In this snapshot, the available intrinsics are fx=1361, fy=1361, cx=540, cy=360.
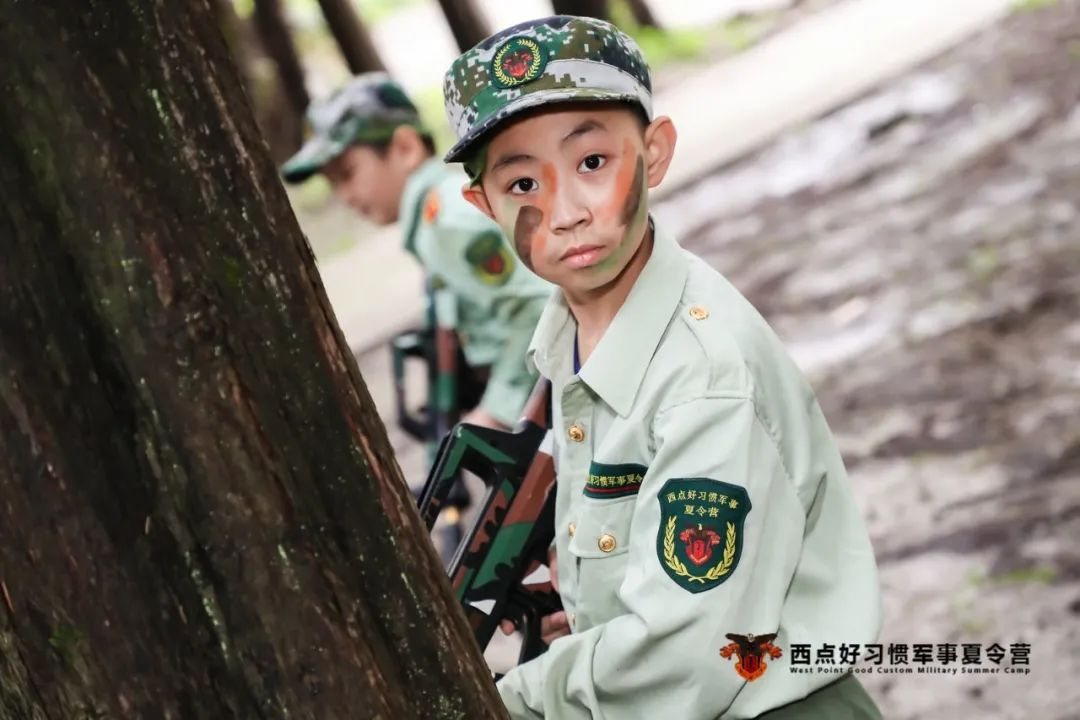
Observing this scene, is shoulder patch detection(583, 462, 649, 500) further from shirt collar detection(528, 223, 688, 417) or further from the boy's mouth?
the boy's mouth

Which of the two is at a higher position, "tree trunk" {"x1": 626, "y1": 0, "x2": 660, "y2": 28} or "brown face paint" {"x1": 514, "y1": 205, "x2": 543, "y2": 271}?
"tree trunk" {"x1": 626, "y1": 0, "x2": 660, "y2": 28}

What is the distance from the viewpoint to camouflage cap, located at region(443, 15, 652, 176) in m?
1.56

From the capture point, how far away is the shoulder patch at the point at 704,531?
1473mm

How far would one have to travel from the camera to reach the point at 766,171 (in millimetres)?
7918

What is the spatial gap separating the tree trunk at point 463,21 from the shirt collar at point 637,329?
8504 millimetres

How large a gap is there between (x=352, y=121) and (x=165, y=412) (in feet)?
8.50

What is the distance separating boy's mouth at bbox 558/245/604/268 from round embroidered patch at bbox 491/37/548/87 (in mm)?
207

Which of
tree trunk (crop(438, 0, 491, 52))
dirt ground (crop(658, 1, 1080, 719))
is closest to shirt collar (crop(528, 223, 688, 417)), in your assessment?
dirt ground (crop(658, 1, 1080, 719))

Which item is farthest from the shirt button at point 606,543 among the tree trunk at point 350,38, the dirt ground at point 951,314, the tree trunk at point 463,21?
the tree trunk at point 350,38

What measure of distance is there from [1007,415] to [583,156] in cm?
319

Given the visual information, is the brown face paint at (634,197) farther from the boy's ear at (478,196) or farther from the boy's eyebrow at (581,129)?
the boy's ear at (478,196)

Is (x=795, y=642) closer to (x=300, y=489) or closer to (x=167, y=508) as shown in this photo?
(x=300, y=489)

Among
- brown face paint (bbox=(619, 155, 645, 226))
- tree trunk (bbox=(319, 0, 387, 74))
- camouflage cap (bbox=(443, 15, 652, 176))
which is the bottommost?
brown face paint (bbox=(619, 155, 645, 226))

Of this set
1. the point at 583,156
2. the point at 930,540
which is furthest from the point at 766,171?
the point at 583,156
